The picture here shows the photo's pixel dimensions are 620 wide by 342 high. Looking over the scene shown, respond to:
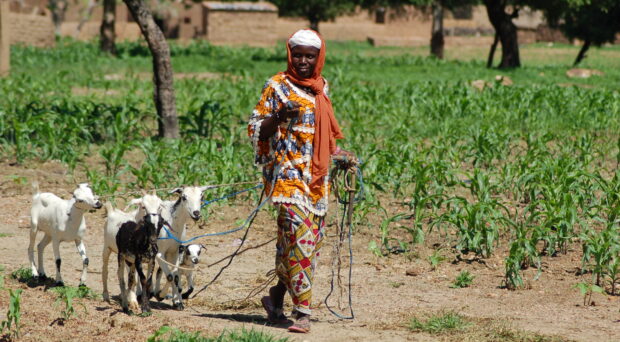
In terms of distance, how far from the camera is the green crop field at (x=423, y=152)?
8469mm

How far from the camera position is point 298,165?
5938 mm

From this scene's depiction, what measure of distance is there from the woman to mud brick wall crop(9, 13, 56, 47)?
28.0 meters

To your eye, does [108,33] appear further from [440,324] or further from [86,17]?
[440,324]

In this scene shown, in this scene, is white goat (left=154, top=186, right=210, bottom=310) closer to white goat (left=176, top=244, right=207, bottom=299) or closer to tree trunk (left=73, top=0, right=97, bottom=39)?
white goat (left=176, top=244, right=207, bottom=299)

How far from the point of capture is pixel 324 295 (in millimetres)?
7332

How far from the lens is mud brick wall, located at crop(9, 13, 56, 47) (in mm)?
32062

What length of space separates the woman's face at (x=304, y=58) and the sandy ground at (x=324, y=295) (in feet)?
5.72

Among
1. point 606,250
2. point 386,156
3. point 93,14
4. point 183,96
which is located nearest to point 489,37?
point 93,14

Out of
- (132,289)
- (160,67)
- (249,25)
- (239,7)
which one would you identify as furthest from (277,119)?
(239,7)

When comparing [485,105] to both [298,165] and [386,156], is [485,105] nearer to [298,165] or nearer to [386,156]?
[386,156]

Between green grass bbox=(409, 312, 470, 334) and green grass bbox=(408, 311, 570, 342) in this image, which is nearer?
green grass bbox=(408, 311, 570, 342)

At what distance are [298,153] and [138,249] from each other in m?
1.26

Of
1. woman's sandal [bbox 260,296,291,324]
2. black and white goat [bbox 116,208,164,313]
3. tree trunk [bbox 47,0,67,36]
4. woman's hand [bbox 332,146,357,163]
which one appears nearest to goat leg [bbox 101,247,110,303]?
black and white goat [bbox 116,208,164,313]

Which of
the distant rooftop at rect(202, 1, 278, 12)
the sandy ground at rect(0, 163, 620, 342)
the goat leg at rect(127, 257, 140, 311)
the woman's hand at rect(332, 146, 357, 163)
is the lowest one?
the sandy ground at rect(0, 163, 620, 342)
